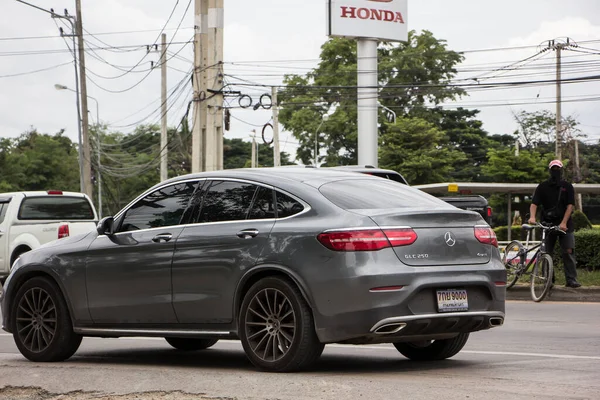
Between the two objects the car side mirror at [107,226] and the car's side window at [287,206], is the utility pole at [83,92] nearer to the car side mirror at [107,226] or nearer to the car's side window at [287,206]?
the car side mirror at [107,226]

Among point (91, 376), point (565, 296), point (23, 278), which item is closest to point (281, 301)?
point (91, 376)

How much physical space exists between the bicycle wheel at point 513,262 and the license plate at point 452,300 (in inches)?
374

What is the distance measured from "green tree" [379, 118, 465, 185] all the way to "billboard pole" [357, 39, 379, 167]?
24.0 m

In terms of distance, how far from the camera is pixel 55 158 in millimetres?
103250

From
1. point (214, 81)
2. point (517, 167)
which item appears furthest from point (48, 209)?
point (517, 167)

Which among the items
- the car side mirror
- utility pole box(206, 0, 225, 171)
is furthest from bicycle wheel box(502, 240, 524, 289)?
utility pole box(206, 0, 225, 171)

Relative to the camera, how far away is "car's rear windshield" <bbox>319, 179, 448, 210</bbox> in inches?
328

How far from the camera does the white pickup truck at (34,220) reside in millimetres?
21578

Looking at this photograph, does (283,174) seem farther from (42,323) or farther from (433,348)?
(42,323)

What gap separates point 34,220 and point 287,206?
46.5 feet

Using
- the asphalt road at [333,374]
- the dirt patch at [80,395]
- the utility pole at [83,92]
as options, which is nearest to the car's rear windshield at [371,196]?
the asphalt road at [333,374]

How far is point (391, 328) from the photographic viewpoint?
25.7ft

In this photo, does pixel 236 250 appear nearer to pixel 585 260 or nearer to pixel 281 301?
pixel 281 301

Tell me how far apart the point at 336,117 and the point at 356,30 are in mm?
29379
